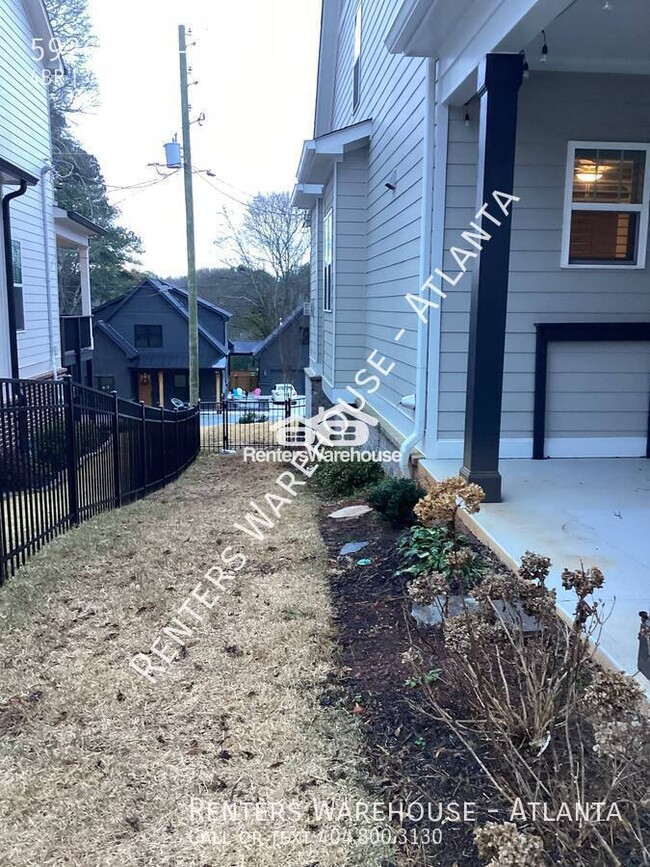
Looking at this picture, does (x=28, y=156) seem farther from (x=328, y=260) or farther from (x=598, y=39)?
(x=598, y=39)

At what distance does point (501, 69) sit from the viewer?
4320mm

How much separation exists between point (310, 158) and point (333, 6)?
3.91 meters

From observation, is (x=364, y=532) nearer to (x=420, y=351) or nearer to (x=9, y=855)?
(x=420, y=351)

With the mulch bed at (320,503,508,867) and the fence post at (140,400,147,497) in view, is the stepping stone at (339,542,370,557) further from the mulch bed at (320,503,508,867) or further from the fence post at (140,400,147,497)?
the fence post at (140,400,147,497)

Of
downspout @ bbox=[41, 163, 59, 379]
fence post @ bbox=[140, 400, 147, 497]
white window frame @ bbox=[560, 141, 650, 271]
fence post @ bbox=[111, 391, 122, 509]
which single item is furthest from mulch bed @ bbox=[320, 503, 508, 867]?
downspout @ bbox=[41, 163, 59, 379]

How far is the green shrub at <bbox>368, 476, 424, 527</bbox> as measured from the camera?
5074mm

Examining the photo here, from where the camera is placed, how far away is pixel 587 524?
4.18 m

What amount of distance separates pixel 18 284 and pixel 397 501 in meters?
9.81

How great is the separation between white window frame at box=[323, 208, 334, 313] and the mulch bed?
6.25 m

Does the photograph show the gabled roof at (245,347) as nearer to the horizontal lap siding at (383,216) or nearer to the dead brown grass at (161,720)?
the horizontal lap siding at (383,216)

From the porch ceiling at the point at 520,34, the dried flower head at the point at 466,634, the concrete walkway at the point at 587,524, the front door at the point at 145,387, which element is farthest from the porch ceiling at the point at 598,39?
the front door at the point at 145,387

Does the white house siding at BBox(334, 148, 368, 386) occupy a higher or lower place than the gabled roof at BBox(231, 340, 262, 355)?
higher

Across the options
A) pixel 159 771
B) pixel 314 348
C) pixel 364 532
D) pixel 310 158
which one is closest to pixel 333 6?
pixel 310 158

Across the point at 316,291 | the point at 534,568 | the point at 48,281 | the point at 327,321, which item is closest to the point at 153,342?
the point at 48,281
